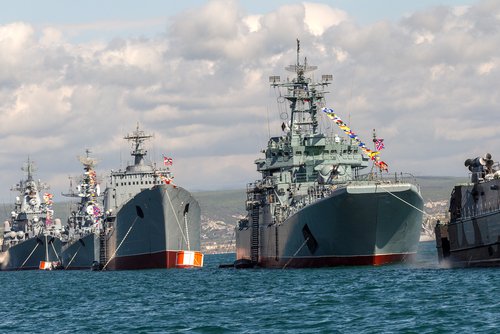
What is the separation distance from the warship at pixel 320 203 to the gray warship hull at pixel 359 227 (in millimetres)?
64

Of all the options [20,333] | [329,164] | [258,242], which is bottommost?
[20,333]

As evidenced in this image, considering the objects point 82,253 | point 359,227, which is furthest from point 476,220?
point 82,253

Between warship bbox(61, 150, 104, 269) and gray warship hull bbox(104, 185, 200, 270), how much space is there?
10.0 m

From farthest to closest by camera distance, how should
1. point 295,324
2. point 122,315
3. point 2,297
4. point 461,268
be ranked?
point 2,297
point 461,268
point 122,315
point 295,324

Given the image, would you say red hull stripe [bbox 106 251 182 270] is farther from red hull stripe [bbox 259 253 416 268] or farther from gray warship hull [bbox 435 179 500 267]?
gray warship hull [bbox 435 179 500 267]

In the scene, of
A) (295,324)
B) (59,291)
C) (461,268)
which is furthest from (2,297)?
(295,324)

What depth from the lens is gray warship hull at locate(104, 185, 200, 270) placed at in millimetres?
94750

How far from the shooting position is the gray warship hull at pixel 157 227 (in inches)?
3730

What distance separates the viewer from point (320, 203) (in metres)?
72.8

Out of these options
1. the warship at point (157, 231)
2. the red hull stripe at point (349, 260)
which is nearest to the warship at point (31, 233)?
the warship at point (157, 231)

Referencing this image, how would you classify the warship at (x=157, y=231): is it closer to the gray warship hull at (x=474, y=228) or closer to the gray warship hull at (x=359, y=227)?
the gray warship hull at (x=359, y=227)

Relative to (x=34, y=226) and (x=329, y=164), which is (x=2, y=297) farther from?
(x=34, y=226)

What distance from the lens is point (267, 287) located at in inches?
2309

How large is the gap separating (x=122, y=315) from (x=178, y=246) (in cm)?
4917
